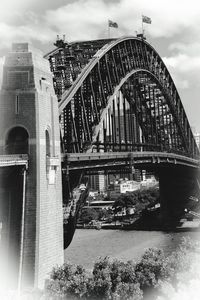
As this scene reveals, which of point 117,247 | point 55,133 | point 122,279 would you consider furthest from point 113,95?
point 122,279

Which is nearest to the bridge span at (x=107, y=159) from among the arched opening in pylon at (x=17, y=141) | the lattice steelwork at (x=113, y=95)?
the lattice steelwork at (x=113, y=95)

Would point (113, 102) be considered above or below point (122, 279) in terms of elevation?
above

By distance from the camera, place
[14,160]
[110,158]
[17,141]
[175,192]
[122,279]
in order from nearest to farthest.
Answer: [122,279] < [14,160] < [17,141] < [110,158] < [175,192]

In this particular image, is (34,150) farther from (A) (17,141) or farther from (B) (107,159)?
(B) (107,159)

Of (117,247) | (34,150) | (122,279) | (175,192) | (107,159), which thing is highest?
(107,159)

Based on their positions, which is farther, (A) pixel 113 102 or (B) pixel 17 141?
(A) pixel 113 102

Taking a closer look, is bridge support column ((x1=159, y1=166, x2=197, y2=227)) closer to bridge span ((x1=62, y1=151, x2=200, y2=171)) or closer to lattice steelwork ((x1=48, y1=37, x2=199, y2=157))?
lattice steelwork ((x1=48, y1=37, x2=199, y2=157))

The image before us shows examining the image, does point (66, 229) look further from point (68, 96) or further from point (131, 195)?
point (131, 195)

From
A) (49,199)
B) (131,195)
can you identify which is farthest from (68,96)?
(131,195)
